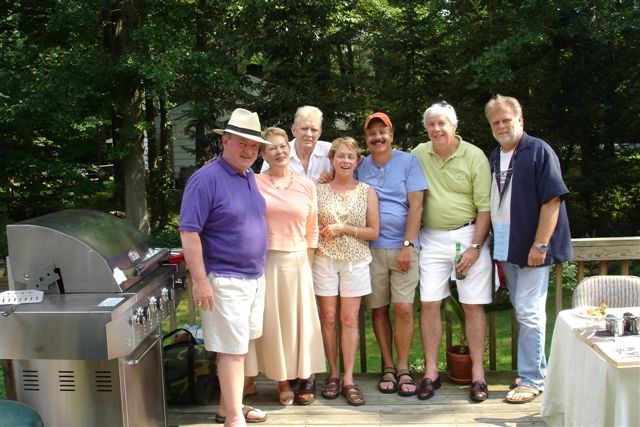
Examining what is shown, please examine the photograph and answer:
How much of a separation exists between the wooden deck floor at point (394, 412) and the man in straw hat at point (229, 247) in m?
0.43

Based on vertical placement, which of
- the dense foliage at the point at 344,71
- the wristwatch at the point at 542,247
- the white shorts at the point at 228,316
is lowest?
the white shorts at the point at 228,316

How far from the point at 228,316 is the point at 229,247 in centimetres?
34

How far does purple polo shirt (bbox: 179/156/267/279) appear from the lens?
2812mm

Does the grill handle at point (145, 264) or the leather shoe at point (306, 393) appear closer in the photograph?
the grill handle at point (145, 264)

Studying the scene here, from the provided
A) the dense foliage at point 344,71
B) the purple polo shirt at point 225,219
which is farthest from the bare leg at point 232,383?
the dense foliage at point 344,71

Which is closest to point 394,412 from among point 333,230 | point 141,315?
point 333,230

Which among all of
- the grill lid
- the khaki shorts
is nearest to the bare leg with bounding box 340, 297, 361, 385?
the khaki shorts

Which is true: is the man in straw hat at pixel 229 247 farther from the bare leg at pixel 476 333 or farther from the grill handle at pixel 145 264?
the bare leg at pixel 476 333

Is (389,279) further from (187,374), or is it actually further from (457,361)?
(187,374)

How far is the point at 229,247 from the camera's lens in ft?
9.55

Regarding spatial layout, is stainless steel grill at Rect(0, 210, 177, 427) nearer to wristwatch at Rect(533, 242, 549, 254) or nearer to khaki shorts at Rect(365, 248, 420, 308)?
khaki shorts at Rect(365, 248, 420, 308)

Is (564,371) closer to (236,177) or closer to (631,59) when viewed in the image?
(236,177)

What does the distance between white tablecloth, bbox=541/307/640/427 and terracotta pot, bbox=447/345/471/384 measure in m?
0.66

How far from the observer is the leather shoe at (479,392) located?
11.3 feet
